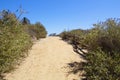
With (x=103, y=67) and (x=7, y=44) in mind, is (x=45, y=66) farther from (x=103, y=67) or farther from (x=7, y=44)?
(x=103, y=67)

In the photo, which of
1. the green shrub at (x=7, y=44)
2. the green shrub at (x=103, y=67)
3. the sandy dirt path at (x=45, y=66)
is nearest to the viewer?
the green shrub at (x=103, y=67)

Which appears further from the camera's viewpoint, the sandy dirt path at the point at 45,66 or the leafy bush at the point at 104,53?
the sandy dirt path at the point at 45,66

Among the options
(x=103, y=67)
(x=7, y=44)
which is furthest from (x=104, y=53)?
(x=7, y=44)

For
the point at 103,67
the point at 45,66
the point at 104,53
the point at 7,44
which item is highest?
the point at 7,44

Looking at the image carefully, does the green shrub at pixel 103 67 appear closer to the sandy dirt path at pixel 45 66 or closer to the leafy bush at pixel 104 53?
the leafy bush at pixel 104 53

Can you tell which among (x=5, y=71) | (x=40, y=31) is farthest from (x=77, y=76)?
(x=40, y=31)

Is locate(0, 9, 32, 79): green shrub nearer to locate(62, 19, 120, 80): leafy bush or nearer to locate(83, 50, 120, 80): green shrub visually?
locate(62, 19, 120, 80): leafy bush

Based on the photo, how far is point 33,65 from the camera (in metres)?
15.5

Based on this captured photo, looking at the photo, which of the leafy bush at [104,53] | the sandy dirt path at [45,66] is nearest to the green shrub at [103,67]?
the leafy bush at [104,53]

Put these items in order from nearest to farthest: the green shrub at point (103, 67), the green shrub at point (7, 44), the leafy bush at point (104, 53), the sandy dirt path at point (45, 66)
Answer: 1. the green shrub at point (103, 67)
2. the leafy bush at point (104, 53)
3. the green shrub at point (7, 44)
4. the sandy dirt path at point (45, 66)

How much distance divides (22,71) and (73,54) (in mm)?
5489

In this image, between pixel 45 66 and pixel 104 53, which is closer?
pixel 104 53

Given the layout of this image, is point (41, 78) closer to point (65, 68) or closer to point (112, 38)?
point (65, 68)

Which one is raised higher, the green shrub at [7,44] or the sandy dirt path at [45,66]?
the green shrub at [7,44]
